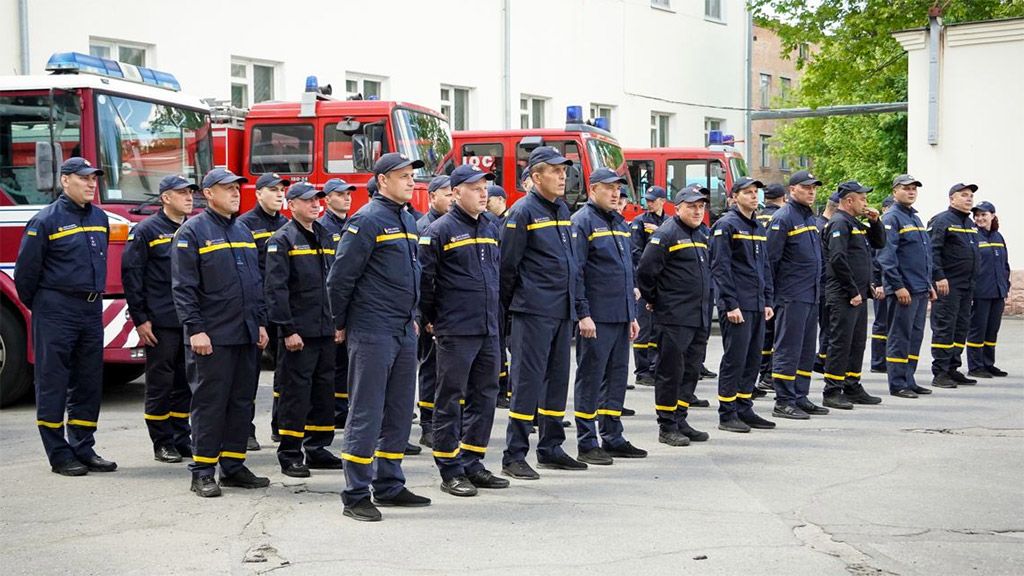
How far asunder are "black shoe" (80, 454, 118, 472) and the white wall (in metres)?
16.4

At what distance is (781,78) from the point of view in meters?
48.2

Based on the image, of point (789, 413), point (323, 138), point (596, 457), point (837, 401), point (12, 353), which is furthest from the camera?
point (323, 138)

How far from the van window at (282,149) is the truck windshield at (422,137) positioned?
1.14m

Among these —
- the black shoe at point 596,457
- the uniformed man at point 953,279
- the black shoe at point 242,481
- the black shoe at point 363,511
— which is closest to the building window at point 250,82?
the uniformed man at point 953,279

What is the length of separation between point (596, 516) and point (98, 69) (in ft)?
22.4

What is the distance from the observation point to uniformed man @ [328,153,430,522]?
22.3 ft

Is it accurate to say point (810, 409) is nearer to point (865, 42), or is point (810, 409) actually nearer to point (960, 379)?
point (960, 379)

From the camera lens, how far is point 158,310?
27.8ft

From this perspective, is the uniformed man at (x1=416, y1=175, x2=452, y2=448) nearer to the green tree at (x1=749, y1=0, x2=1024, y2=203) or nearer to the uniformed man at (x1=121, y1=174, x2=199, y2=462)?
the uniformed man at (x1=121, y1=174, x2=199, y2=462)

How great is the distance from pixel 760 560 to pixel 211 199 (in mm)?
3930

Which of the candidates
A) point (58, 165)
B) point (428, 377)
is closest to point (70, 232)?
point (58, 165)

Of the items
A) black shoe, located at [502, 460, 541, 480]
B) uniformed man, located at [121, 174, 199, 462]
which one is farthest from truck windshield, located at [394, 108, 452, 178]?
black shoe, located at [502, 460, 541, 480]

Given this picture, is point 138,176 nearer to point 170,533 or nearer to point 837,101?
point 170,533

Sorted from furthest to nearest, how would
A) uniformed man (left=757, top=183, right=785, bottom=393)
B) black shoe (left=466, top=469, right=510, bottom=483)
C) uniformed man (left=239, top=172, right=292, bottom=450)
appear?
uniformed man (left=757, top=183, right=785, bottom=393), uniformed man (left=239, top=172, right=292, bottom=450), black shoe (left=466, top=469, right=510, bottom=483)
